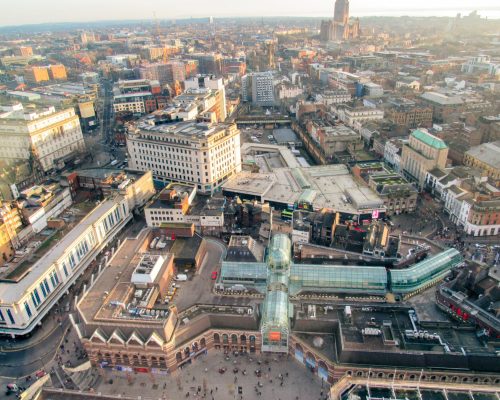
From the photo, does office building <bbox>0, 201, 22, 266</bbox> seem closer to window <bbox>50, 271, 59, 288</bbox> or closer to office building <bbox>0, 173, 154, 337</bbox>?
office building <bbox>0, 173, 154, 337</bbox>

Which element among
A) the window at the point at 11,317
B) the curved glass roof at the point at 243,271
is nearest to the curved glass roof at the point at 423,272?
the curved glass roof at the point at 243,271

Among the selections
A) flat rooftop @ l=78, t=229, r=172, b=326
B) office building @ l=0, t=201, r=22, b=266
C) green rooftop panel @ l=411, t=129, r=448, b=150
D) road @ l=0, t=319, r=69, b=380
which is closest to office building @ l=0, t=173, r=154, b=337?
road @ l=0, t=319, r=69, b=380

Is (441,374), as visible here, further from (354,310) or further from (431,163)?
(431,163)

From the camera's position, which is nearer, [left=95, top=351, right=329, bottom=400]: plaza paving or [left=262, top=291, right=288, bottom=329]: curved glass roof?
[left=95, top=351, right=329, bottom=400]: plaza paving

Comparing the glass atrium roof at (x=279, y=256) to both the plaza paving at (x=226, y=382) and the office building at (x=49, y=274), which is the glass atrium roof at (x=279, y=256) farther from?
the office building at (x=49, y=274)

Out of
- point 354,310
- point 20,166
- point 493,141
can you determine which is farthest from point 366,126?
point 20,166

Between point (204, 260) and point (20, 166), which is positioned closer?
point (204, 260)
